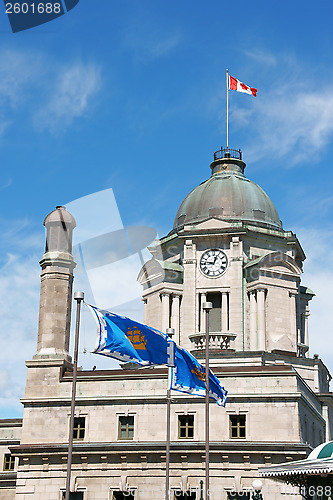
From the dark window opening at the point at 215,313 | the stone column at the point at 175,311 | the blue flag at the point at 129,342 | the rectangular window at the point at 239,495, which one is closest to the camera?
the blue flag at the point at 129,342

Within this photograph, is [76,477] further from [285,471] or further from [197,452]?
[285,471]

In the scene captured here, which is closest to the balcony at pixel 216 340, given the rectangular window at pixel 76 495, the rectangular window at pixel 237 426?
the rectangular window at pixel 237 426

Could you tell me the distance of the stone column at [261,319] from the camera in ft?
206

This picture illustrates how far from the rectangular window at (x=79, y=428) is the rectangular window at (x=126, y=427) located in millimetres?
2390

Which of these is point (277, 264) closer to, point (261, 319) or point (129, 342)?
point (261, 319)

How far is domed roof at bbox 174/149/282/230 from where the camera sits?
6838 centimetres

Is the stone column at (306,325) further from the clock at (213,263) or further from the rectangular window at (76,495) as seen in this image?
the rectangular window at (76,495)

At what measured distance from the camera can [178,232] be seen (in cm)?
6756

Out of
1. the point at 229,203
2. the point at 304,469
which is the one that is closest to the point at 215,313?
the point at 229,203

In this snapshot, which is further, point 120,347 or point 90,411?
point 90,411

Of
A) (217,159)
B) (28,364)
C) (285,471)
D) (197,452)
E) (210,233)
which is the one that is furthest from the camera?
(217,159)

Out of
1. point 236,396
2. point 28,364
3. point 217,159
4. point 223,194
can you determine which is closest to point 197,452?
point 236,396

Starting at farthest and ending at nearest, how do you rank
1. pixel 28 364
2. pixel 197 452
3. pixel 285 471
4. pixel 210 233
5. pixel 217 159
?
pixel 217 159
pixel 210 233
pixel 28 364
pixel 197 452
pixel 285 471

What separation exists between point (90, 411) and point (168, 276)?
735 inches
